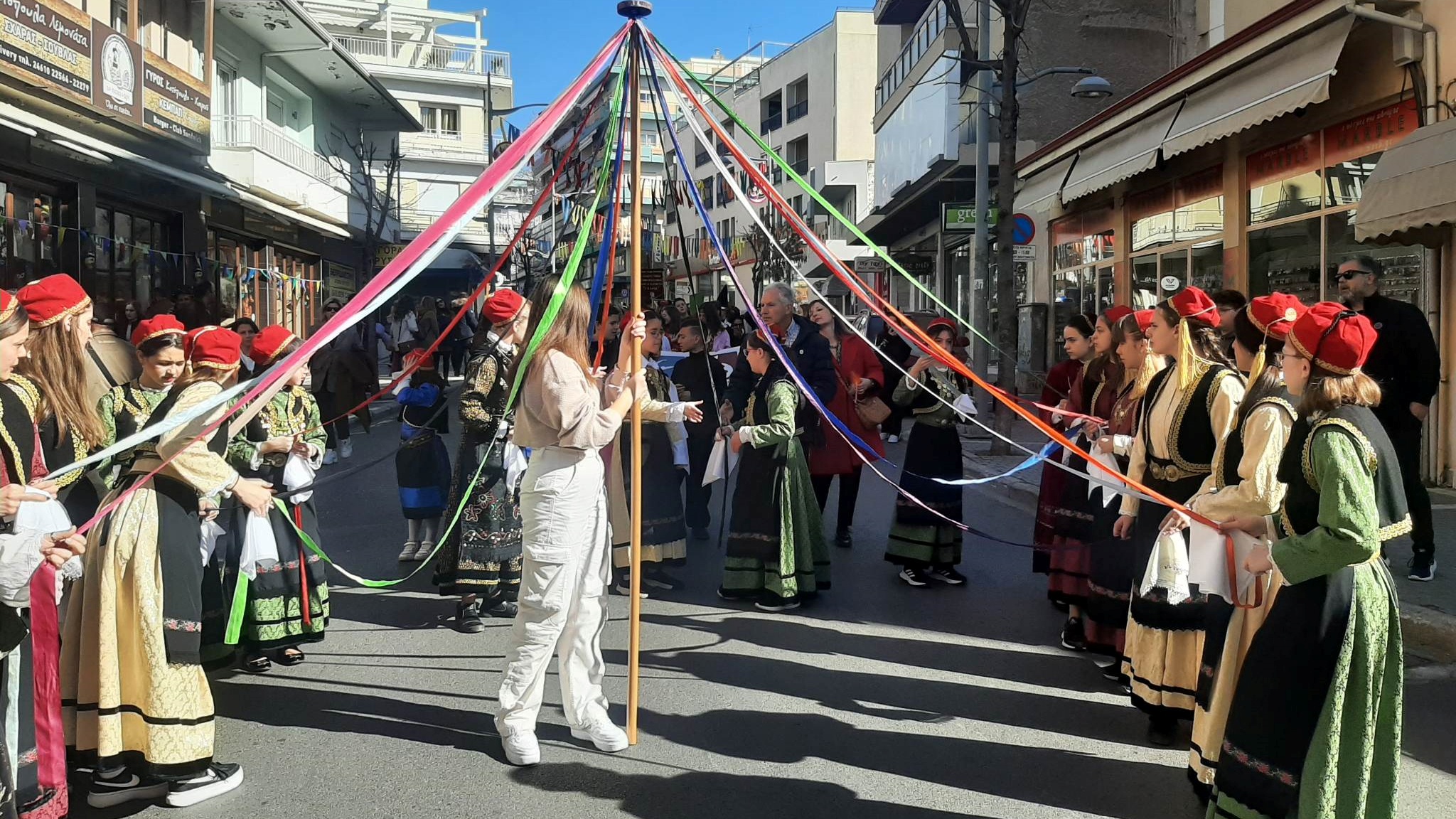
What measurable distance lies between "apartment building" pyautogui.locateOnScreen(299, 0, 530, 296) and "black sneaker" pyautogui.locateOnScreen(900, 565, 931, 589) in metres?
34.9

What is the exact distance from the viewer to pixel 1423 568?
6.25 m

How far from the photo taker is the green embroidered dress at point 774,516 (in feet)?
20.6

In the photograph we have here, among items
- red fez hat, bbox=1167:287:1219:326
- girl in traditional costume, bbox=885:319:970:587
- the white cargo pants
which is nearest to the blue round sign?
girl in traditional costume, bbox=885:319:970:587

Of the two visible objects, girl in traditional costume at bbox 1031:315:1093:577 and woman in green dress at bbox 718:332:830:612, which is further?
woman in green dress at bbox 718:332:830:612

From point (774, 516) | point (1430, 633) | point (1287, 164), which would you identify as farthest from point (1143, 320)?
point (1287, 164)

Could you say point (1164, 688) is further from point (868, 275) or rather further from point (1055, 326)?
point (868, 275)

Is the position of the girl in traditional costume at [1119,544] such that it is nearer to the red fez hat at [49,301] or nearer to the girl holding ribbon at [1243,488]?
the girl holding ribbon at [1243,488]

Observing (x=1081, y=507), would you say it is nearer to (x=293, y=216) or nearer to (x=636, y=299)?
(x=636, y=299)

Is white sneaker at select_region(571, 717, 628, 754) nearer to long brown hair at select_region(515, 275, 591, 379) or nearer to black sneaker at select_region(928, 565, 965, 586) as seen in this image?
long brown hair at select_region(515, 275, 591, 379)

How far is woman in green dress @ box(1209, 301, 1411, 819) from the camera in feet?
9.39

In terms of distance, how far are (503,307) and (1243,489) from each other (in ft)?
11.7

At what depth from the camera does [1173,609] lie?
421 centimetres

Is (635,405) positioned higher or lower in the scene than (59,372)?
lower

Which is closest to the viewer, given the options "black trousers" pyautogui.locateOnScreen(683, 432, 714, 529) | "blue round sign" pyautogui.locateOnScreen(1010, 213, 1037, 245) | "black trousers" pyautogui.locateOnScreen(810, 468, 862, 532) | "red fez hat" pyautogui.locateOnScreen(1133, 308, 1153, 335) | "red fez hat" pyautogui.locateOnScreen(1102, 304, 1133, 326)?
"red fez hat" pyautogui.locateOnScreen(1133, 308, 1153, 335)
